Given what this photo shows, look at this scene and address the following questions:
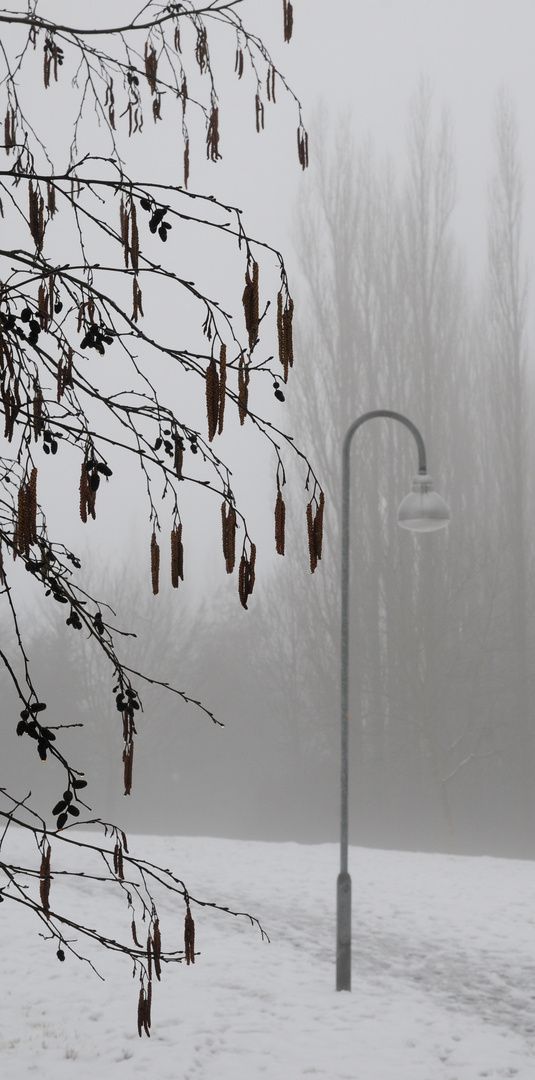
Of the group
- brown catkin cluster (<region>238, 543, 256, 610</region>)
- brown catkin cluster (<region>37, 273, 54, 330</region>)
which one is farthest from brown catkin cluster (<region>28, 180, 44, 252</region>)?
brown catkin cluster (<region>238, 543, 256, 610</region>)

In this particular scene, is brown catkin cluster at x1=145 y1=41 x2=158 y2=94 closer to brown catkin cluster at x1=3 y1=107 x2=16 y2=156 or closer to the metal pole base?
brown catkin cluster at x1=3 y1=107 x2=16 y2=156

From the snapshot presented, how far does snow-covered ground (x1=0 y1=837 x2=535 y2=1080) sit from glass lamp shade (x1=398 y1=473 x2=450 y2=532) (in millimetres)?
3243

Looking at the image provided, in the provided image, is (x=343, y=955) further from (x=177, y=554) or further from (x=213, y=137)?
(x=213, y=137)

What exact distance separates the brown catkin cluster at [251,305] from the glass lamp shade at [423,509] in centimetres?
573

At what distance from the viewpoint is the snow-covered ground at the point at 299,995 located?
18.0 feet

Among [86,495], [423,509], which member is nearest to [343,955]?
[423,509]

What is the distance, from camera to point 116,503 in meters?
56.6

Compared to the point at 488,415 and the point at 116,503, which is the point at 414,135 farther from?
the point at 116,503

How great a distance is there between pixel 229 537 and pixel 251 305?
1.44ft

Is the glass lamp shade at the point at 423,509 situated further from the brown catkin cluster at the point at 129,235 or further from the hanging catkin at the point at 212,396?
the hanging catkin at the point at 212,396

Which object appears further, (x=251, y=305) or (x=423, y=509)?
(x=423, y=509)

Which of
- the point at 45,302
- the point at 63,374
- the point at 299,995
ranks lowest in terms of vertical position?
the point at 299,995

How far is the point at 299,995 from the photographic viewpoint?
6.89 m

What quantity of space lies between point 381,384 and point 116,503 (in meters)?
35.5
